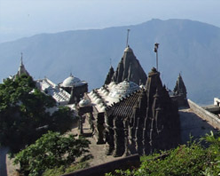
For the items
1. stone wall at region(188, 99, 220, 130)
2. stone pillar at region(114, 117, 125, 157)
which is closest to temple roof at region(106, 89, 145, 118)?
stone pillar at region(114, 117, 125, 157)

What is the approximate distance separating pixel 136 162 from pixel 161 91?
781 cm

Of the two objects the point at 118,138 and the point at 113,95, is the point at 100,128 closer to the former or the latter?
the point at 118,138

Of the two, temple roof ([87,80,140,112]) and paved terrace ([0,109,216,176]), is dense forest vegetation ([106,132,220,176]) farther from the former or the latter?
temple roof ([87,80,140,112])

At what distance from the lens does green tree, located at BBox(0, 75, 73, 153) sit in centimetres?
2336

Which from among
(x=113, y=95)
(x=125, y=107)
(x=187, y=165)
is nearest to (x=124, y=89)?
(x=113, y=95)

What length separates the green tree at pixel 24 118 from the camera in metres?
23.4

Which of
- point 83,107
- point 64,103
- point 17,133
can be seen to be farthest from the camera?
point 64,103

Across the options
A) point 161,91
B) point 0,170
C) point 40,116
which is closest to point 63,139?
point 161,91

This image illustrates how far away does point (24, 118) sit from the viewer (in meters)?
24.3

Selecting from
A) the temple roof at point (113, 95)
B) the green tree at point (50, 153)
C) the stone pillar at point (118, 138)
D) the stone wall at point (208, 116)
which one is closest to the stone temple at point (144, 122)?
the stone pillar at point (118, 138)

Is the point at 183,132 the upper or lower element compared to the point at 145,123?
lower

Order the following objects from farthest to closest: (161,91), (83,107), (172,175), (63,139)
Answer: (83,107)
(161,91)
(63,139)
(172,175)

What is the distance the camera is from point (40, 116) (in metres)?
25.2

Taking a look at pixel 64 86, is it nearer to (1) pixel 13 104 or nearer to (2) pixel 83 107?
(2) pixel 83 107
